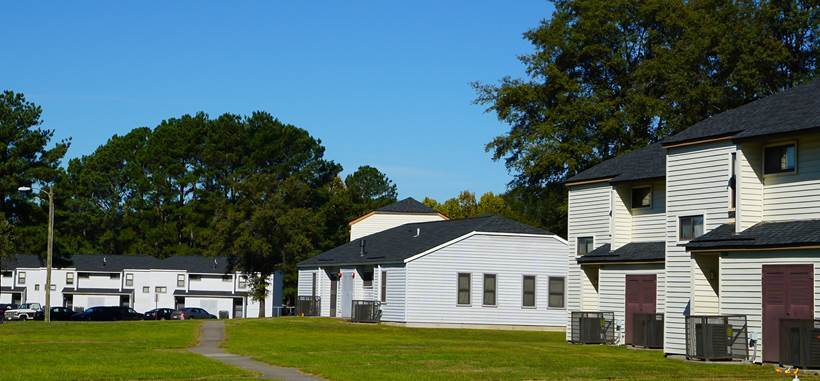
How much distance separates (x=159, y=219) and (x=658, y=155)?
91.0m

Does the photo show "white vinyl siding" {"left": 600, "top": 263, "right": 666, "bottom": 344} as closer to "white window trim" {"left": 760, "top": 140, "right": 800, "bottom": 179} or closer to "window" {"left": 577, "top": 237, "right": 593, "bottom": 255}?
"window" {"left": 577, "top": 237, "right": 593, "bottom": 255}

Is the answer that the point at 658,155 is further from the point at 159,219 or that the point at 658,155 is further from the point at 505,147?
the point at 159,219

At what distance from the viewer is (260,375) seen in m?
23.6

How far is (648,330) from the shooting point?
120 ft

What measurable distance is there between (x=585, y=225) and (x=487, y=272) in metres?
13.3

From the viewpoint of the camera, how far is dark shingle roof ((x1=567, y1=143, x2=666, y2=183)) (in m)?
38.7

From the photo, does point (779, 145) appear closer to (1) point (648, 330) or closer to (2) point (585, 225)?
(1) point (648, 330)

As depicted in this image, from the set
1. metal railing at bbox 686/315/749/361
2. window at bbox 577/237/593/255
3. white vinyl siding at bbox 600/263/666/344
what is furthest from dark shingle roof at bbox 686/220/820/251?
window at bbox 577/237/593/255

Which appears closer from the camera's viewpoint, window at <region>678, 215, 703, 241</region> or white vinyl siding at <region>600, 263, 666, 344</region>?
window at <region>678, 215, 703, 241</region>

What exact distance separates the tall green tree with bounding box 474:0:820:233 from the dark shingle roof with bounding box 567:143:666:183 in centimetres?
1819

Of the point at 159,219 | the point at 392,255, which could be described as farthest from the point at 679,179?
the point at 159,219

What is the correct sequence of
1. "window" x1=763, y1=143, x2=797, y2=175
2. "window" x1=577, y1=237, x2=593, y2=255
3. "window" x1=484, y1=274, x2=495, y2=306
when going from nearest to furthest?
"window" x1=763, y1=143, x2=797, y2=175, "window" x1=577, y1=237, x2=593, y2=255, "window" x1=484, y1=274, x2=495, y2=306

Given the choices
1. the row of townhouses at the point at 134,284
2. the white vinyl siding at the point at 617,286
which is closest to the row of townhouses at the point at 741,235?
the white vinyl siding at the point at 617,286

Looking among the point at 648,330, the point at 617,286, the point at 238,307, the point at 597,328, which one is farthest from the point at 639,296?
the point at 238,307
